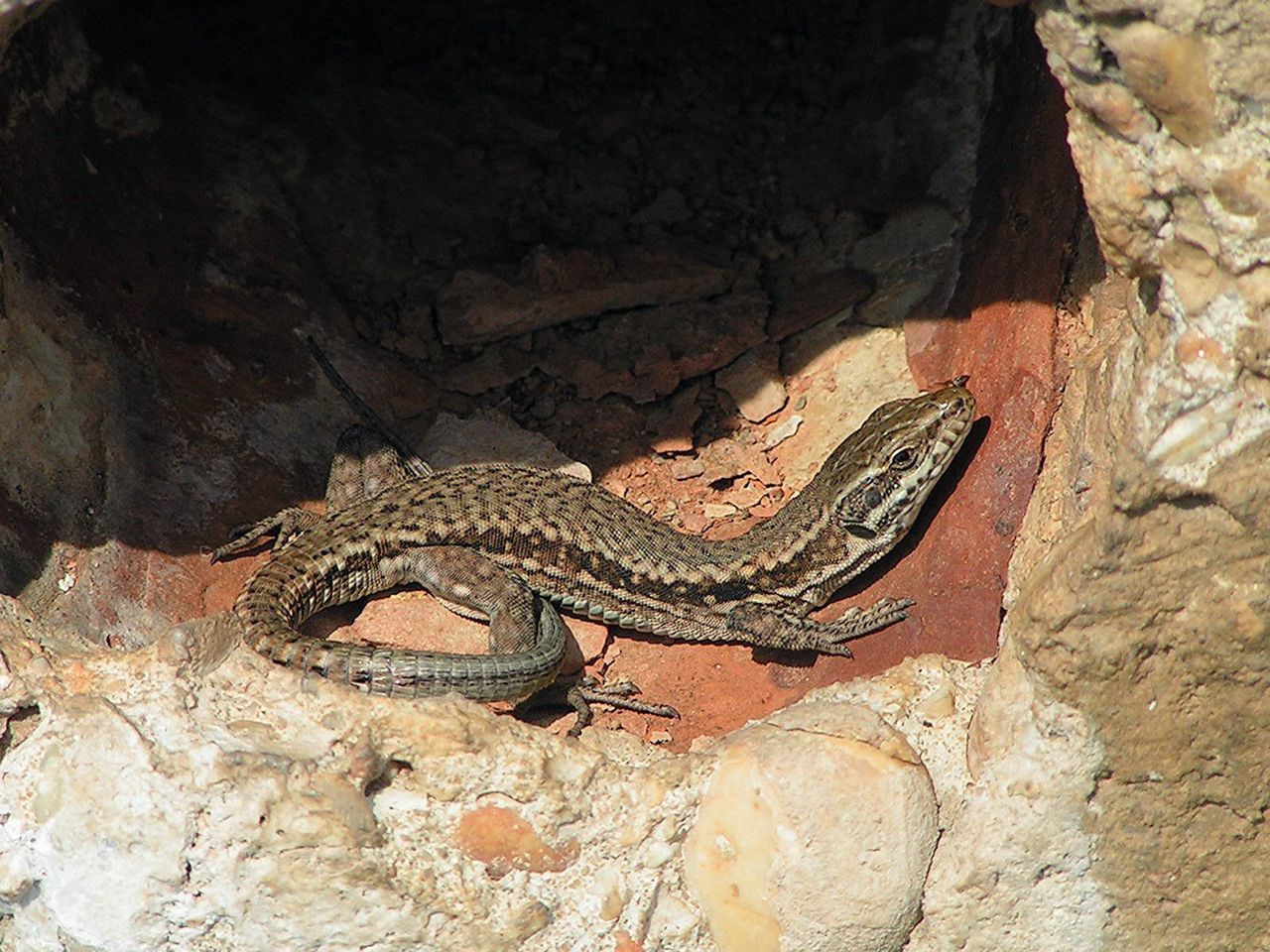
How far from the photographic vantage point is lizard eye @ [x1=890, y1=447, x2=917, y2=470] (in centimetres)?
425

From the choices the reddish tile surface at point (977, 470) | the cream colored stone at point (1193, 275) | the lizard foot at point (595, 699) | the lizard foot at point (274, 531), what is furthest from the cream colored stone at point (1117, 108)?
the lizard foot at point (274, 531)

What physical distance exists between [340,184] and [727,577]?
239cm

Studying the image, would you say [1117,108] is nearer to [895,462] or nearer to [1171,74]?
[1171,74]

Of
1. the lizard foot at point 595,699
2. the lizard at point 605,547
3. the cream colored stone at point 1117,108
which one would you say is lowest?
the lizard foot at point 595,699

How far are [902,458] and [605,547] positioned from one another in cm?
109

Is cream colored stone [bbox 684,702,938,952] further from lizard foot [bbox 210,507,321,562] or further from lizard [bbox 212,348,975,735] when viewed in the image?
lizard foot [bbox 210,507,321,562]

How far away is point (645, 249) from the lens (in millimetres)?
5387

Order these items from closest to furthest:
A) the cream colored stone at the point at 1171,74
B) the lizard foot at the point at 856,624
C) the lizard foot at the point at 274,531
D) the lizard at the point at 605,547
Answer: the cream colored stone at the point at 1171,74, the lizard foot at the point at 856,624, the lizard at the point at 605,547, the lizard foot at the point at 274,531

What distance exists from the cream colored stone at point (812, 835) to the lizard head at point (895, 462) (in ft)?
3.73

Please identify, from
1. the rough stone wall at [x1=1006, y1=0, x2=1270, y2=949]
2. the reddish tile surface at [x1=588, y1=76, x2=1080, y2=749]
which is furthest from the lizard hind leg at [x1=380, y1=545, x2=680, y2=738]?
the rough stone wall at [x1=1006, y1=0, x2=1270, y2=949]

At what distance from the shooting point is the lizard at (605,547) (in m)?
4.27

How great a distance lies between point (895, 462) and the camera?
4.29m

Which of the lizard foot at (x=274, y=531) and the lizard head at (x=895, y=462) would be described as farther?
the lizard foot at (x=274, y=531)

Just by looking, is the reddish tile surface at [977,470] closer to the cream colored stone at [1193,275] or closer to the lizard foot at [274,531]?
the cream colored stone at [1193,275]
